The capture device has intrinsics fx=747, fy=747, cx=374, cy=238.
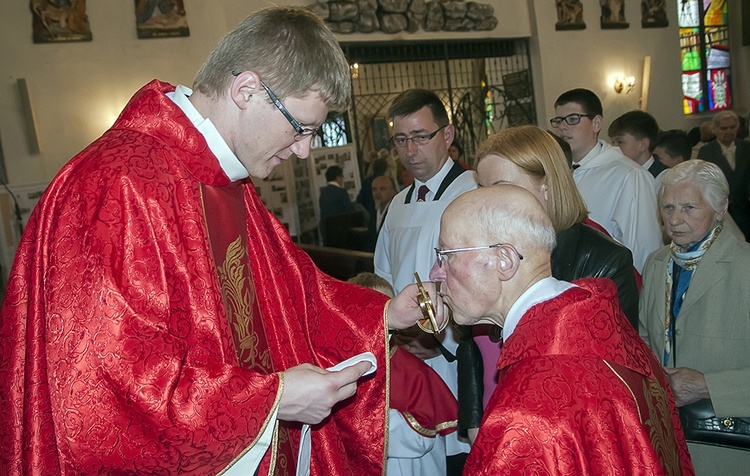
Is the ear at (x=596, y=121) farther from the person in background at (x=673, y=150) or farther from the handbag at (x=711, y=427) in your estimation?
the handbag at (x=711, y=427)

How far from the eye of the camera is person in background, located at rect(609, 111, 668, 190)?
19.3 feet

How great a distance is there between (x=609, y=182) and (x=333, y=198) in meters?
4.92

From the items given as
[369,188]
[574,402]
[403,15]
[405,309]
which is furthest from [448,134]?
[403,15]

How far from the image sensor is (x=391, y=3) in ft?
35.4

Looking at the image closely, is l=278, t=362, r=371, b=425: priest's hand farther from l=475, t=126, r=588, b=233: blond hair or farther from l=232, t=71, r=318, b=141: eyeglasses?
l=475, t=126, r=588, b=233: blond hair

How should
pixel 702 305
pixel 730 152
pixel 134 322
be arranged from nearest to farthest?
pixel 134 322, pixel 702 305, pixel 730 152

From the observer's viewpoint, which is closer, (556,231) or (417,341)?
(556,231)

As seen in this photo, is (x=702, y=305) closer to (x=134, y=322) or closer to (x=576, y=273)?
(x=576, y=273)

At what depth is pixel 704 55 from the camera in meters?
16.6

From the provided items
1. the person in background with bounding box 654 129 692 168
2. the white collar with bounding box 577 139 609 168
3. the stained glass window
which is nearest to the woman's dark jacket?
the white collar with bounding box 577 139 609 168

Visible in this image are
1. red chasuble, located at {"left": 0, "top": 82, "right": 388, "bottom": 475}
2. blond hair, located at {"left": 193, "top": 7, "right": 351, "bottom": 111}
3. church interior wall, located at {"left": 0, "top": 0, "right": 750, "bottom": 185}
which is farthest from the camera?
church interior wall, located at {"left": 0, "top": 0, "right": 750, "bottom": 185}

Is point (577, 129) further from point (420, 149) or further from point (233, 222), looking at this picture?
point (233, 222)

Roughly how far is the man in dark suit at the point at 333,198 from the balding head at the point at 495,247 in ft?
23.7

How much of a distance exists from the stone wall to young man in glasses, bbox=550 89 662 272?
573 cm
